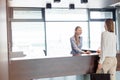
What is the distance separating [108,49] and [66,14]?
17.8ft

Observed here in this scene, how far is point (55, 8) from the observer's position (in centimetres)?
841

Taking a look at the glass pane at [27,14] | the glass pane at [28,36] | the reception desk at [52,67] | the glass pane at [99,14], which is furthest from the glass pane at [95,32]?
the reception desk at [52,67]

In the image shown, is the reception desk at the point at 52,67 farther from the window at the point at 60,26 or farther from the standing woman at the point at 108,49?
the window at the point at 60,26

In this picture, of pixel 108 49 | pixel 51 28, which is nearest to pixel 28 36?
pixel 51 28

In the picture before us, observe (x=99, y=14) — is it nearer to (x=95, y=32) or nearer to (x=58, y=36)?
(x=95, y=32)

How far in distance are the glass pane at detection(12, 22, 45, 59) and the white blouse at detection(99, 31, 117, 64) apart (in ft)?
15.9

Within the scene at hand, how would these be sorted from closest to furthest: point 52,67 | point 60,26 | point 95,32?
point 52,67 < point 60,26 < point 95,32

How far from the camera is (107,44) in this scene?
3.28 metres

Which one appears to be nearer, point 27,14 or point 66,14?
point 27,14

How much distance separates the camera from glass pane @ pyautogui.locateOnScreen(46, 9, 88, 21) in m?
8.38

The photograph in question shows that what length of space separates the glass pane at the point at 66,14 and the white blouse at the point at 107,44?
17.2 feet

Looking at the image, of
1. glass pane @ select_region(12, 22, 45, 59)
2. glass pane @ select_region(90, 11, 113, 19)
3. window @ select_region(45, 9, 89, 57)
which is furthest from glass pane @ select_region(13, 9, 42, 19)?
glass pane @ select_region(90, 11, 113, 19)

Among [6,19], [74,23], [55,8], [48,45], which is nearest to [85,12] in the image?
[74,23]

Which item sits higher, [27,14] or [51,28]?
[27,14]
